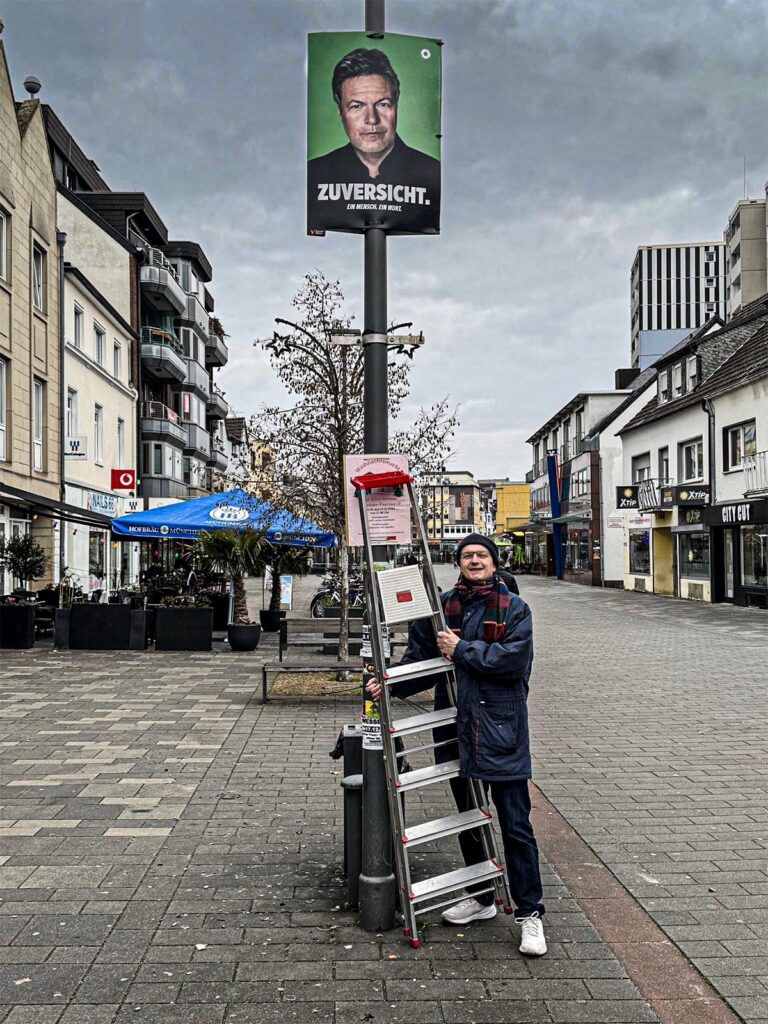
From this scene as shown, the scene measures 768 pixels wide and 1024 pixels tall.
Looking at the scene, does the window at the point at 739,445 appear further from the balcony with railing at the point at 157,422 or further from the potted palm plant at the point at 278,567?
the balcony with railing at the point at 157,422

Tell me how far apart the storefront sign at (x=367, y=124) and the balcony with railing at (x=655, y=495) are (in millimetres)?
29407

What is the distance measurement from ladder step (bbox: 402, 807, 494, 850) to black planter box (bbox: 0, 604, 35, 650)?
42.3 feet

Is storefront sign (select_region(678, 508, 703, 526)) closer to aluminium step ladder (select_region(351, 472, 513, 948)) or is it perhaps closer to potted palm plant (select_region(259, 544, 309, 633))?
potted palm plant (select_region(259, 544, 309, 633))

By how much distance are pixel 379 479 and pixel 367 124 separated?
1.87 meters

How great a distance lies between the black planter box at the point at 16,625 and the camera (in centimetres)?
1586

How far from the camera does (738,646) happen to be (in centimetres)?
1778

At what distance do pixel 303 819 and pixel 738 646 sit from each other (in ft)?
44.5

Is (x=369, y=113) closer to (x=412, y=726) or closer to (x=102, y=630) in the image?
(x=412, y=726)

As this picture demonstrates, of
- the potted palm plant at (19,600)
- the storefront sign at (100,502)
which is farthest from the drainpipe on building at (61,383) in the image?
the potted palm plant at (19,600)

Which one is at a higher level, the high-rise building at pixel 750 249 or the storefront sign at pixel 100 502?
the high-rise building at pixel 750 249

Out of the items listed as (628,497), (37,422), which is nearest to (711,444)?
(628,497)

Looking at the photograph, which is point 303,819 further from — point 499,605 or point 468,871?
point 499,605

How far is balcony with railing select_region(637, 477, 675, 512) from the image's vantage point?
110ft

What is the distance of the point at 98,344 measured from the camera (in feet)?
100
